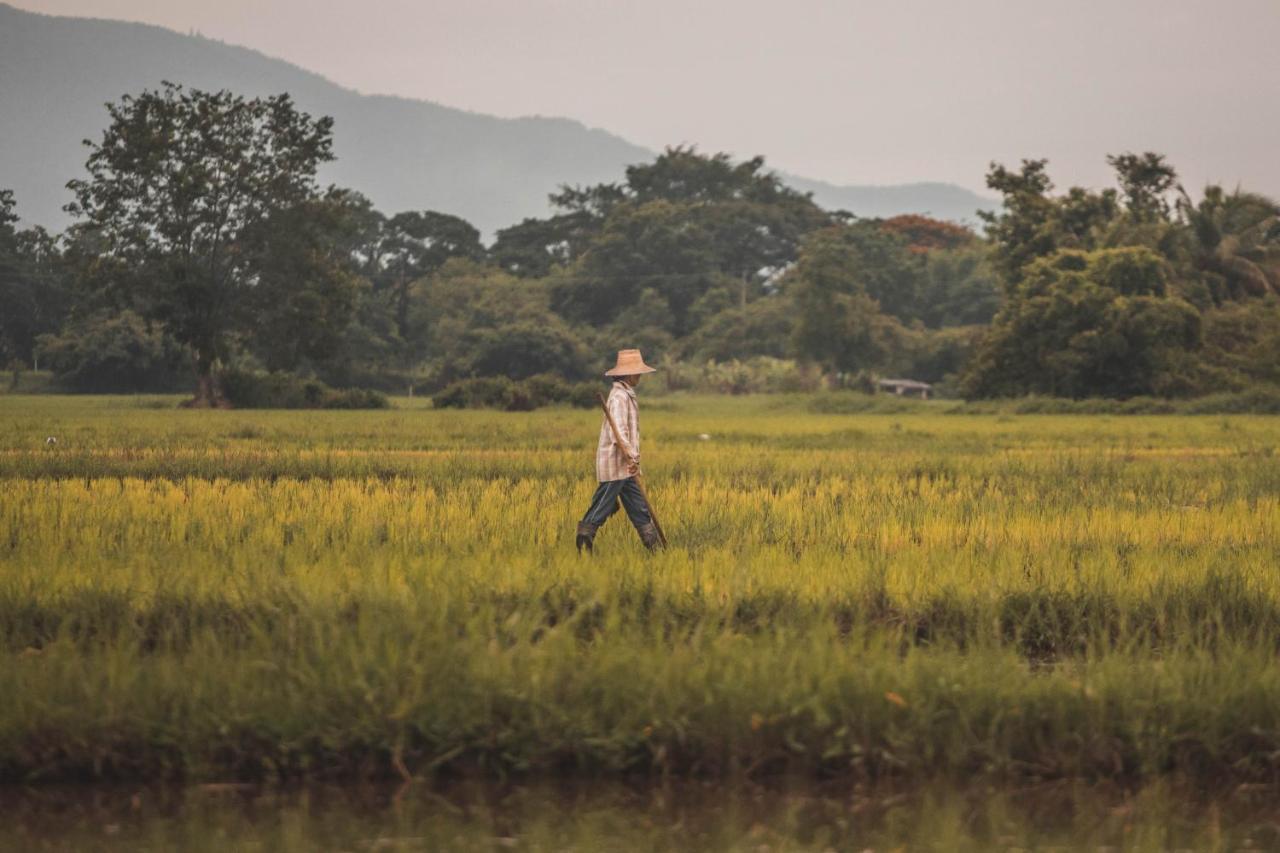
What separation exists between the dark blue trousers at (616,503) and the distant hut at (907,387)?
5678cm

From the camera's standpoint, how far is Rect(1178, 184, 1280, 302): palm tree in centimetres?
5003

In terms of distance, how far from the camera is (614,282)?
75.4m

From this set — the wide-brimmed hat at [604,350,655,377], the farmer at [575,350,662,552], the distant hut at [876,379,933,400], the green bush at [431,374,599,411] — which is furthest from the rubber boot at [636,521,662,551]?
the distant hut at [876,379,933,400]

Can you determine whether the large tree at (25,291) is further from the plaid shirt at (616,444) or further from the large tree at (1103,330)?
the plaid shirt at (616,444)

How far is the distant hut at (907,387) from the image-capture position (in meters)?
66.9

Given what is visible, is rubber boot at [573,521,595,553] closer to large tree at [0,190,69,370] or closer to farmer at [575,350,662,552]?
farmer at [575,350,662,552]

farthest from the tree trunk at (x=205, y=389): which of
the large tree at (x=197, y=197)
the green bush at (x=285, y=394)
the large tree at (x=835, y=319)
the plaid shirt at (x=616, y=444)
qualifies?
the plaid shirt at (x=616, y=444)

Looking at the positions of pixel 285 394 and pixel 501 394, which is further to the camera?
pixel 285 394

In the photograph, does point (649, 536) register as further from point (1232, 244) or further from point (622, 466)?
point (1232, 244)

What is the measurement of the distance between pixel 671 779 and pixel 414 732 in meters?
1.00

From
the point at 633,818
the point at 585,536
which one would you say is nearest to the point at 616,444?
the point at 585,536

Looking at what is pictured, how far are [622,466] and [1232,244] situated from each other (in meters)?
46.3

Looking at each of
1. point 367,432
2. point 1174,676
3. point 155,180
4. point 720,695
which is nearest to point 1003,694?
point 1174,676

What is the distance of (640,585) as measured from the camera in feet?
26.1
